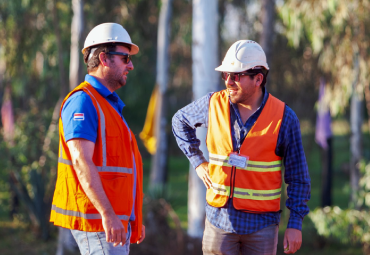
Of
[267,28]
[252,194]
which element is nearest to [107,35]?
[252,194]

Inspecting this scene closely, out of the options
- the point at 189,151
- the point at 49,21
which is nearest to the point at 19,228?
the point at 49,21

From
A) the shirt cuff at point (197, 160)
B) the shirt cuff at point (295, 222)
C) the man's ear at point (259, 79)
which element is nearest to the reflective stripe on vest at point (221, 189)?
the shirt cuff at point (197, 160)

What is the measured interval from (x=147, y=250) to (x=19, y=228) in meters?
4.45

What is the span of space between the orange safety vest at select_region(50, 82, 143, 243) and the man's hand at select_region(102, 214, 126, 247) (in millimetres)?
125

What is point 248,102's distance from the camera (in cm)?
336

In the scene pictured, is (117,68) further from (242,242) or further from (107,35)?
(242,242)

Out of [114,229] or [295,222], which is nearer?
[114,229]

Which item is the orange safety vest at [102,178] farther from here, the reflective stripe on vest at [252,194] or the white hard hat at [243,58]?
the white hard hat at [243,58]

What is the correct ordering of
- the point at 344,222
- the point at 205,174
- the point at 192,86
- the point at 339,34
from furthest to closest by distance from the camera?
the point at 339,34 → the point at 344,222 → the point at 192,86 → the point at 205,174

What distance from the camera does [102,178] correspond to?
9.61 feet

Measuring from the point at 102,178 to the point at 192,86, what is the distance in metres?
4.30

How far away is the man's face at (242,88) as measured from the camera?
3.30 m

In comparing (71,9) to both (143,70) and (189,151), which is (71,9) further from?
(143,70)

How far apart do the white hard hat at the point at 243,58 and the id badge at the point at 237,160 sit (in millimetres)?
521
